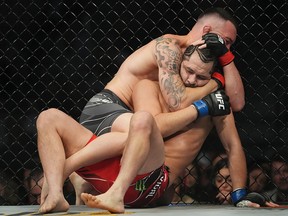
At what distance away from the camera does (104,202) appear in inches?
96.9

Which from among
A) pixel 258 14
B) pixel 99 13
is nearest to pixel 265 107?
pixel 258 14

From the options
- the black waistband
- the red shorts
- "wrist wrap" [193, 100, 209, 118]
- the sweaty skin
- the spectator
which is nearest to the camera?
the sweaty skin

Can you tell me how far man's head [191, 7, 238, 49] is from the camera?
10.4ft

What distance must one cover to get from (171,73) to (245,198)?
595 millimetres

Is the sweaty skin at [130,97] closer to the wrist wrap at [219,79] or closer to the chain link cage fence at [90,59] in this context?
the wrist wrap at [219,79]

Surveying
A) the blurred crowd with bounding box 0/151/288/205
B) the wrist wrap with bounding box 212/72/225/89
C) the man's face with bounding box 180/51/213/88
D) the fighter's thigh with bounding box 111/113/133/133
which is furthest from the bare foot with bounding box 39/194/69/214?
the blurred crowd with bounding box 0/151/288/205

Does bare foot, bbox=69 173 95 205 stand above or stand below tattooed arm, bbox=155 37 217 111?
below

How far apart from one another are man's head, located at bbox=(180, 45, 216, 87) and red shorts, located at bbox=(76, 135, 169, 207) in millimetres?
398

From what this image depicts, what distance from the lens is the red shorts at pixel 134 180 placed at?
2809mm

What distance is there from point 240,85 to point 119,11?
54.1 inches

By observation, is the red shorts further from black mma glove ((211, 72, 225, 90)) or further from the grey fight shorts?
black mma glove ((211, 72, 225, 90))

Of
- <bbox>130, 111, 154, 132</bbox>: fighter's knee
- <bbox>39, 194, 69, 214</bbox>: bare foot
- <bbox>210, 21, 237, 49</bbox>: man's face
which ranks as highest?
<bbox>210, 21, 237, 49</bbox>: man's face

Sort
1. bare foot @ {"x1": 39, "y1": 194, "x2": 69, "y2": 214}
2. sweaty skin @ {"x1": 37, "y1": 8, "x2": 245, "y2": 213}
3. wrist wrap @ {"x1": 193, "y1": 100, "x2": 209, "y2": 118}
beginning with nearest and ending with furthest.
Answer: bare foot @ {"x1": 39, "y1": 194, "x2": 69, "y2": 214} → sweaty skin @ {"x1": 37, "y1": 8, "x2": 245, "y2": 213} → wrist wrap @ {"x1": 193, "y1": 100, "x2": 209, "y2": 118}

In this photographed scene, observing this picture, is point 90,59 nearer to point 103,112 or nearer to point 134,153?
point 103,112
